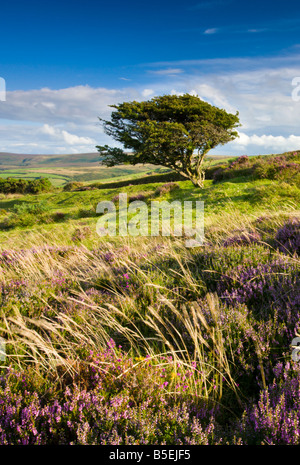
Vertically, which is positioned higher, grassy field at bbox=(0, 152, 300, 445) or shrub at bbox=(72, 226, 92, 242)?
shrub at bbox=(72, 226, 92, 242)

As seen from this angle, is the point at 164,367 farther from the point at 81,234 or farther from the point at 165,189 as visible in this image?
the point at 165,189

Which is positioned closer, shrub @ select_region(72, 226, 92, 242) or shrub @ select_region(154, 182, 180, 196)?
shrub @ select_region(72, 226, 92, 242)

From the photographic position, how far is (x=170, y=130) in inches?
828

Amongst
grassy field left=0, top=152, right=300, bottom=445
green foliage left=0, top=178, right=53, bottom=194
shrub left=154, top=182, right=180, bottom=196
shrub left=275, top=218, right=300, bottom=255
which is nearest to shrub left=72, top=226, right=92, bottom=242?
grassy field left=0, top=152, right=300, bottom=445

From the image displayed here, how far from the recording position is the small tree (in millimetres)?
21016

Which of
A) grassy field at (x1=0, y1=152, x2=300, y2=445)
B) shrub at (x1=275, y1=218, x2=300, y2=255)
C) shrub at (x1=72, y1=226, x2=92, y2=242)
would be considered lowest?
grassy field at (x1=0, y1=152, x2=300, y2=445)

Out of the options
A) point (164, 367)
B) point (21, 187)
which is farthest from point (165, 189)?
point (21, 187)

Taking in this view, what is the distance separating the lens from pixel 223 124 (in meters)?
23.3

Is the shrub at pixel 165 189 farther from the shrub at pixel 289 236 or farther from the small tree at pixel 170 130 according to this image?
the shrub at pixel 289 236

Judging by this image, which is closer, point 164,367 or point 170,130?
point 164,367

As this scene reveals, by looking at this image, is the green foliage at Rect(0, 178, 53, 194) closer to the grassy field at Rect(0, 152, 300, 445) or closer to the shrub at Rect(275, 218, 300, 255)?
the grassy field at Rect(0, 152, 300, 445)

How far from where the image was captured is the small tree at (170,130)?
21016mm

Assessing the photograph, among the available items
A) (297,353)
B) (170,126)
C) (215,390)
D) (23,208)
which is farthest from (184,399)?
(170,126)

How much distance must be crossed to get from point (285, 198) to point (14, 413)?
13107 mm
